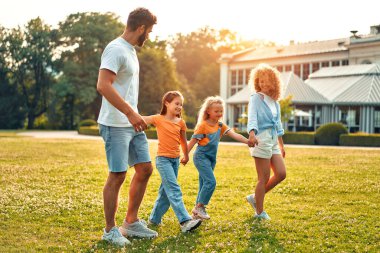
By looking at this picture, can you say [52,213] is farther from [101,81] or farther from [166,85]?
[166,85]

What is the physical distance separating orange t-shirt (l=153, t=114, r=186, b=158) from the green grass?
839 millimetres

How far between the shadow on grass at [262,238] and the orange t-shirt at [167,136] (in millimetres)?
1217

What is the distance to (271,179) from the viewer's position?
7176 millimetres

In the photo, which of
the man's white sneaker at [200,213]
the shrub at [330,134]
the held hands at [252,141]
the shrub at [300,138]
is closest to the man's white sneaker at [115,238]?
the man's white sneaker at [200,213]

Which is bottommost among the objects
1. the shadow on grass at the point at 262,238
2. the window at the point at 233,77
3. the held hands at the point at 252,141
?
the shadow on grass at the point at 262,238

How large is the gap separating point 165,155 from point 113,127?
1.08 metres

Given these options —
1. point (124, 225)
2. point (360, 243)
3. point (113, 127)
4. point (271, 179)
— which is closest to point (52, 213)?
point (124, 225)

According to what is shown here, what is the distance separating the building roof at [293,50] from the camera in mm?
57547

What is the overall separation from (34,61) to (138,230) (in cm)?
5917

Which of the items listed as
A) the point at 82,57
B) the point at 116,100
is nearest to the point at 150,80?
the point at 82,57

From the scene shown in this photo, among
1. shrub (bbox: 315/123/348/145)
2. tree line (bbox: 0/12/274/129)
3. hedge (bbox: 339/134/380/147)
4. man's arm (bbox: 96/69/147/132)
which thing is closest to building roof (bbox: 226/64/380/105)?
shrub (bbox: 315/123/348/145)

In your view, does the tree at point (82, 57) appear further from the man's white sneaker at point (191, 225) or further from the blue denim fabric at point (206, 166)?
the man's white sneaker at point (191, 225)

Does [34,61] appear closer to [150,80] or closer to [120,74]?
[150,80]

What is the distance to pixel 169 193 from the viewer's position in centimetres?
635
